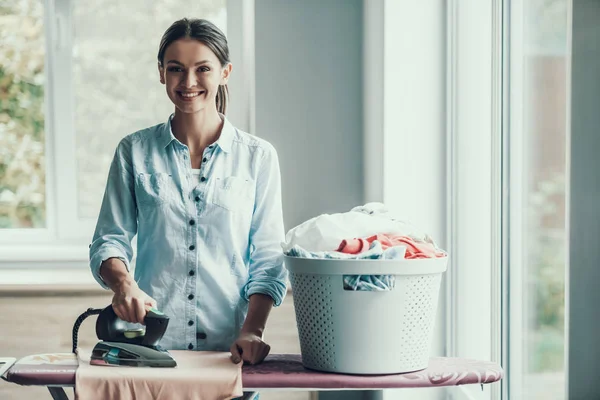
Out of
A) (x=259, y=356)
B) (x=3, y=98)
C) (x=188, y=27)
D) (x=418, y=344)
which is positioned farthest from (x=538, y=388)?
(x=3, y=98)

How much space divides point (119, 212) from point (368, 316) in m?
0.60

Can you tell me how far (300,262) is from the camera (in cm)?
146

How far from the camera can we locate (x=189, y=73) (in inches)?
63.1

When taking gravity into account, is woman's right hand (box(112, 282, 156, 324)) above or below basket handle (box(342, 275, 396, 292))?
below

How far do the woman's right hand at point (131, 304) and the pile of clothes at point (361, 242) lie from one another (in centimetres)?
29

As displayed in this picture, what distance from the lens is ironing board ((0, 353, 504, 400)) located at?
1380 mm

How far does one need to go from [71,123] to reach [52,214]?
38 centimetres

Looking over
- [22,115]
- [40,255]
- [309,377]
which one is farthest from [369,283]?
[22,115]

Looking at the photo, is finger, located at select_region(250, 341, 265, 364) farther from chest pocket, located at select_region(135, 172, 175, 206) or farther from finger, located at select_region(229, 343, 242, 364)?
chest pocket, located at select_region(135, 172, 175, 206)

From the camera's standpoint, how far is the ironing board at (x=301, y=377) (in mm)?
1380

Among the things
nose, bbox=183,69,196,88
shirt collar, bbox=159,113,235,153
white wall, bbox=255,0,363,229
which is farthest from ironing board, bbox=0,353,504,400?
white wall, bbox=255,0,363,229

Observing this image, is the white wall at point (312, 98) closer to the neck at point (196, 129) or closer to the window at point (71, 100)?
the window at point (71, 100)

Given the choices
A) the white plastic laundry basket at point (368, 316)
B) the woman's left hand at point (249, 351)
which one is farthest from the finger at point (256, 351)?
the white plastic laundry basket at point (368, 316)

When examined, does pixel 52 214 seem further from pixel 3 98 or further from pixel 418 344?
pixel 418 344
